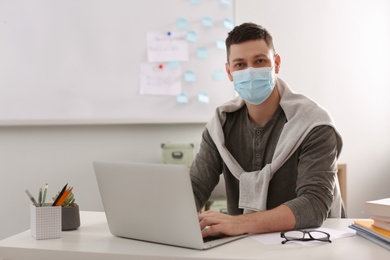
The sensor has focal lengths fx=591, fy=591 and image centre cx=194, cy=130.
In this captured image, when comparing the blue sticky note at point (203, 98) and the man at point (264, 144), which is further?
the blue sticky note at point (203, 98)

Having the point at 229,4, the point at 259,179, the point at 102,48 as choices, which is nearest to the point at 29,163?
the point at 102,48

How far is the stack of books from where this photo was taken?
151cm

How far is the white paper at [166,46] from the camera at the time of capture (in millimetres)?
3445

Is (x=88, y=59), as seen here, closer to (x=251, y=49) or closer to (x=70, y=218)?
(x=251, y=49)

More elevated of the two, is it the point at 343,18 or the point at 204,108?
the point at 343,18

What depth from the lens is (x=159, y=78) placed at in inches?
136

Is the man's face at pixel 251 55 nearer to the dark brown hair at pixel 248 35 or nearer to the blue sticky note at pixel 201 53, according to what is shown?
the dark brown hair at pixel 248 35

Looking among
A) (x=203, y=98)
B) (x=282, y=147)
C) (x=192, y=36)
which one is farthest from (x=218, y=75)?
(x=282, y=147)

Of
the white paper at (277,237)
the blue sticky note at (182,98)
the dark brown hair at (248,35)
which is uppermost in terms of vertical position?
the dark brown hair at (248,35)

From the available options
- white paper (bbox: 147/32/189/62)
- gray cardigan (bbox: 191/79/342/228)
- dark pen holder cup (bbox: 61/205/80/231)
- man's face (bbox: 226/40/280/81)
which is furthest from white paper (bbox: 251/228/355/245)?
white paper (bbox: 147/32/189/62)

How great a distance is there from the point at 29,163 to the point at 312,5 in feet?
6.45

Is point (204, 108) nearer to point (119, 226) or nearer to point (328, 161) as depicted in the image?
point (328, 161)

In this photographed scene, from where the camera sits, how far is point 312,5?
3629 mm

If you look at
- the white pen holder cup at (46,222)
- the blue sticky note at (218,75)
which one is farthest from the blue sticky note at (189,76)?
the white pen holder cup at (46,222)
